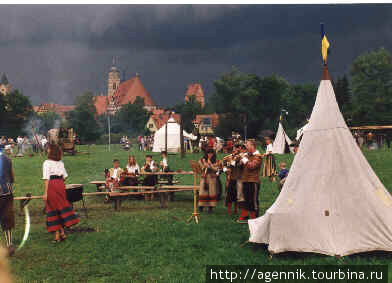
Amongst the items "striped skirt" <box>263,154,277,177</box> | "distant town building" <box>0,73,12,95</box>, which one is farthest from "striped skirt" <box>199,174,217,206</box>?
"striped skirt" <box>263,154,277,177</box>

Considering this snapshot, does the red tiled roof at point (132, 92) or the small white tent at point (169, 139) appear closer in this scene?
the red tiled roof at point (132, 92)

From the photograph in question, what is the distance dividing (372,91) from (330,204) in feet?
41.3

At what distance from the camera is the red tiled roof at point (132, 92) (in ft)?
29.3

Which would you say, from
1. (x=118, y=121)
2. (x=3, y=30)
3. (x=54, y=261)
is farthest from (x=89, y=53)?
(x=118, y=121)

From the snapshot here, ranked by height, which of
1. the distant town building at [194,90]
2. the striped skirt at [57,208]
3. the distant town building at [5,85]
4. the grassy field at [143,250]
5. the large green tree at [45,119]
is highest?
the distant town building at [194,90]

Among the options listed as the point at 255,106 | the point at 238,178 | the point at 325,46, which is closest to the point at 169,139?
the point at 255,106

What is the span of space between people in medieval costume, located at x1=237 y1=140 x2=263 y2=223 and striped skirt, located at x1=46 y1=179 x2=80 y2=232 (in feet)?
9.30

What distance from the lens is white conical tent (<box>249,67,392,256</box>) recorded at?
4641 mm

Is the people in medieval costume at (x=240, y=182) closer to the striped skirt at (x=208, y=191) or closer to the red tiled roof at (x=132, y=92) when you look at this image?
the striped skirt at (x=208, y=191)

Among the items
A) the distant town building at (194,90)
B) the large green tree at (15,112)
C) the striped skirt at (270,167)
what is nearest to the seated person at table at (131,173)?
the distant town building at (194,90)

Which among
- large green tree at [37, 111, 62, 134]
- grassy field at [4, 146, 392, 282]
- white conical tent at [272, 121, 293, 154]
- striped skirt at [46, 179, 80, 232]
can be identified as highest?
large green tree at [37, 111, 62, 134]

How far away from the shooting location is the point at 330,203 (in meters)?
4.73

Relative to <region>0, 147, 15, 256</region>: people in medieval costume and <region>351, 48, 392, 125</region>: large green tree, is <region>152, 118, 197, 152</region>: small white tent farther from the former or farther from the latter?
<region>0, 147, 15, 256</region>: people in medieval costume

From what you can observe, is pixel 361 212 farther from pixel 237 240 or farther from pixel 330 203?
pixel 237 240
